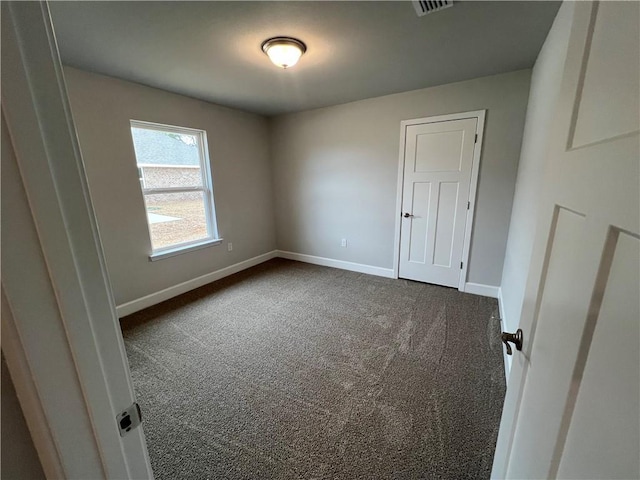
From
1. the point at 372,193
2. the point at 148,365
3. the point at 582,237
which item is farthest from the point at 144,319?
the point at 582,237

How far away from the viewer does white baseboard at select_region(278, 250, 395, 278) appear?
3.71m

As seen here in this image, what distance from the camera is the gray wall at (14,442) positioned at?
0.39 meters

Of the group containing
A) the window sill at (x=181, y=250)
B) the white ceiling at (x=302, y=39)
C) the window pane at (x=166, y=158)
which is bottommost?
the window sill at (x=181, y=250)

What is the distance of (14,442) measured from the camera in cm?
41

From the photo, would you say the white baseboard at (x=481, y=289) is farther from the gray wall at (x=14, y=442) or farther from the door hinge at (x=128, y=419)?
the gray wall at (x=14, y=442)

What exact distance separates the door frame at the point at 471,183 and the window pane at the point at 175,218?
103 inches

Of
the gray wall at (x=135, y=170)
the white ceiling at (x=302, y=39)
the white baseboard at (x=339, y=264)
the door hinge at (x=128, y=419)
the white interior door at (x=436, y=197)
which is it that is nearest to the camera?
the door hinge at (x=128, y=419)

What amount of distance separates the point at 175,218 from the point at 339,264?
2367 mm

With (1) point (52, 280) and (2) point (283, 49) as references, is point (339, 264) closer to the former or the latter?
(2) point (283, 49)

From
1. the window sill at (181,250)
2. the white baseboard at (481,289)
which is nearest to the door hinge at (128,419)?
the window sill at (181,250)

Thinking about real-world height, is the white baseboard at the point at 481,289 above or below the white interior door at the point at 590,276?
below

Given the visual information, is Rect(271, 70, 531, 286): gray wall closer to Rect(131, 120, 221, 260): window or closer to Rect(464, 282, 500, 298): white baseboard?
Rect(464, 282, 500, 298): white baseboard

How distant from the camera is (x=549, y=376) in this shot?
2.08ft

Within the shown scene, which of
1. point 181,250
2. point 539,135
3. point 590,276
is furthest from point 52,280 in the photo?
point 181,250
